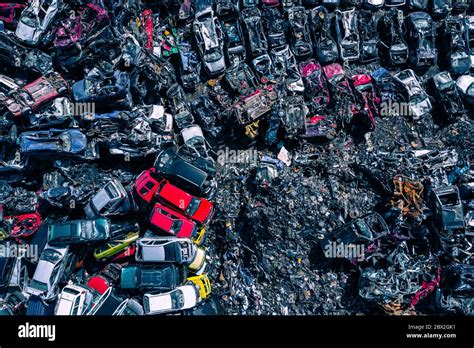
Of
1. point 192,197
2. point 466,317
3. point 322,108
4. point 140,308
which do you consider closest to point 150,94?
point 192,197

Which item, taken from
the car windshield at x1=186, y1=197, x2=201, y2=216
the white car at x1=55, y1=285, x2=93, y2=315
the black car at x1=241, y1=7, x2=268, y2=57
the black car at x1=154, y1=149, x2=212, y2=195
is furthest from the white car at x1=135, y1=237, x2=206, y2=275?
the black car at x1=241, y1=7, x2=268, y2=57

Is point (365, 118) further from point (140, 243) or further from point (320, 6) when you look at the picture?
point (140, 243)

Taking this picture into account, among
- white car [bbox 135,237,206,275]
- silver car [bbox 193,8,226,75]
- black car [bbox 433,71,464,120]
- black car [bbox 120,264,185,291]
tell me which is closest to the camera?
black car [bbox 120,264,185,291]

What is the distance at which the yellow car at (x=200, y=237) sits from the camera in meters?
17.0

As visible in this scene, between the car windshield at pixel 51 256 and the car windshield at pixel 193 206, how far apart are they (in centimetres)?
381

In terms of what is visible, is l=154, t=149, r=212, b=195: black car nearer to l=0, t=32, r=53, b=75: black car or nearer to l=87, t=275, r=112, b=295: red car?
l=87, t=275, r=112, b=295: red car

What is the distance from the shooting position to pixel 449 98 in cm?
1838

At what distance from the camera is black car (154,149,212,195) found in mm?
16703

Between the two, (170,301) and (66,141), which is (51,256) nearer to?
(66,141)

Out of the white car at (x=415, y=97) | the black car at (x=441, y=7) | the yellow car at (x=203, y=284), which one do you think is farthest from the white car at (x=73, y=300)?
the black car at (x=441, y=7)

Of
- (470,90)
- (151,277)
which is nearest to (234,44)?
(470,90)

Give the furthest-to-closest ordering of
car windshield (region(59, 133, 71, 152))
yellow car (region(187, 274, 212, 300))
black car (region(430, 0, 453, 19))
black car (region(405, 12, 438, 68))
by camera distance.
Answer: black car (region(430, 0, 453, 19)), black car (region(405, 12, 438, 68)), car windshield (region(59, 133, 71, 152)), yellow car (region(187, 274, 212, 300))

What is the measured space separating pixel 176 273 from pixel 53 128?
5.71m

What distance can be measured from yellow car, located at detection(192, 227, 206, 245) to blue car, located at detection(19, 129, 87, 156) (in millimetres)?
4184
